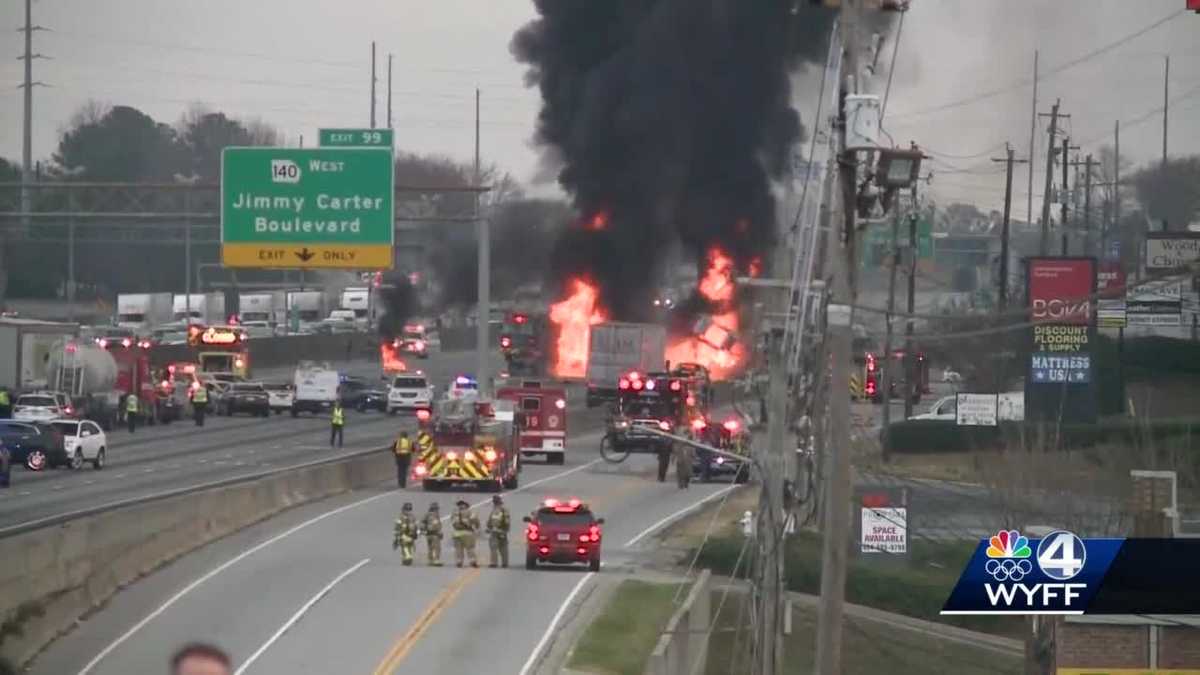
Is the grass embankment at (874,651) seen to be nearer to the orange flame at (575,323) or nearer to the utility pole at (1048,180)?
the utility pole at (1048,180)

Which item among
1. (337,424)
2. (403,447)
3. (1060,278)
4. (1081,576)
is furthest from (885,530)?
(337,424)

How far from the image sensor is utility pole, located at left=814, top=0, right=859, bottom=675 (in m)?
15.3

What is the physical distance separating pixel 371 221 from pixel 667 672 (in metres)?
18.4

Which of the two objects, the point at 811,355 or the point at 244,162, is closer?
the point at 811,355

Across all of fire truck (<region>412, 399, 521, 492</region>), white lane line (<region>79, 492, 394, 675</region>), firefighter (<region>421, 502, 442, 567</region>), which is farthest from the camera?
fire truck (<region>412, 399, 521, 492</region>)

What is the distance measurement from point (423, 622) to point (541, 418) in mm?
26883

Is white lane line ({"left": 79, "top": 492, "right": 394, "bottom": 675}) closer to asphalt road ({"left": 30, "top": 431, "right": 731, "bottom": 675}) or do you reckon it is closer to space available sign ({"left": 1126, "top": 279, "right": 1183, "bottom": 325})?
asphalt road ({"left": 30, "top": 431, "right": 731, "bottom": 675})

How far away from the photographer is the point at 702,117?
80312 millimetres

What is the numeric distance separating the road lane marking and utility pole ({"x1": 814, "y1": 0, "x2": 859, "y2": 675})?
10.9 meters

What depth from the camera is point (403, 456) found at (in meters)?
47.8

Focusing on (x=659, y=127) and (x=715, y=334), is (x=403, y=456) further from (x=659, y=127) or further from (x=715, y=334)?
(x=659, y=127)

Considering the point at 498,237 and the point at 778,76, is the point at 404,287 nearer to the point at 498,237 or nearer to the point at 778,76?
the point at 498,237

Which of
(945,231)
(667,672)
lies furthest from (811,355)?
(945,231)

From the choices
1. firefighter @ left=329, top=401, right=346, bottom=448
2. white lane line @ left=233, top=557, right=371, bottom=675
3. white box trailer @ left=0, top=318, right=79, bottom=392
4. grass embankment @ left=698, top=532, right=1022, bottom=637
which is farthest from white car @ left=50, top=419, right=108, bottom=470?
grass embankment @ left=698, top=532, right=1022, bottom=637
